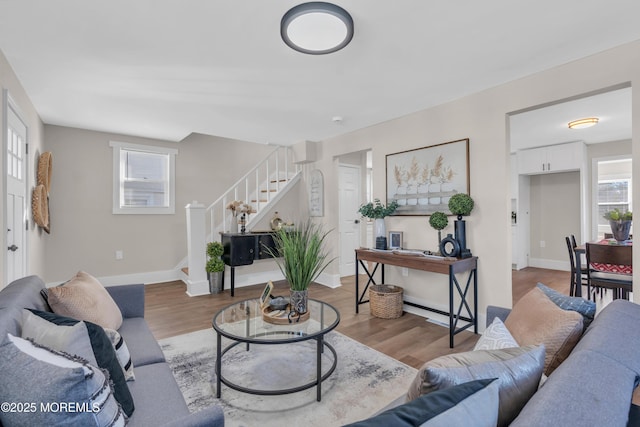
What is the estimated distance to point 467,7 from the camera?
1.82 metres

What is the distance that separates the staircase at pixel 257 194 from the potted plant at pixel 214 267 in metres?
0.44

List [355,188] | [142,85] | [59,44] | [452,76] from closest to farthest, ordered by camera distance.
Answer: [59,44]
[452,76]
[142,85]
[355,188]

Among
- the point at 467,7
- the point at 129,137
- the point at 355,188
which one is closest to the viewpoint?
the point at 467,7

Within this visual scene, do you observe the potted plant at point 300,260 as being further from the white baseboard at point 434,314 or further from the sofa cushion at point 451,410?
the white baseboard at point 434,314

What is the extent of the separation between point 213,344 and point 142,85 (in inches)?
96.0

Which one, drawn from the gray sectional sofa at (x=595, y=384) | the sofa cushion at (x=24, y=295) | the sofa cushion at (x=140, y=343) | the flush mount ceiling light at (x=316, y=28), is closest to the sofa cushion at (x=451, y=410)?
the gray sectional sofa at (x=595, y=384)

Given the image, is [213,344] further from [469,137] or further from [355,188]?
[355,188]

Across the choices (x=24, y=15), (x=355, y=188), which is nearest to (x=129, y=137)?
(x=24, y=15)

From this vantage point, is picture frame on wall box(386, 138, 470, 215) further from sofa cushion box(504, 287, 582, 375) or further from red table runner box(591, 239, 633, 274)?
sofa cushion box(504, 287, 582, 375)

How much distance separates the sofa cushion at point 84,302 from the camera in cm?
166

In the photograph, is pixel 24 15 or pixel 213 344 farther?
pixel 213 344

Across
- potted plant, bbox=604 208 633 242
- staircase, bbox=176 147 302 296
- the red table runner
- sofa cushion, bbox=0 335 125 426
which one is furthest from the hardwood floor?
sofa cushion, bbox=0 335 125 426

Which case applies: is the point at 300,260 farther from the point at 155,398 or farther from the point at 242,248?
the point at 242,248

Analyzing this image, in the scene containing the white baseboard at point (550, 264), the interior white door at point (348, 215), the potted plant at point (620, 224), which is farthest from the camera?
the white baseboard at point (550, 264)
